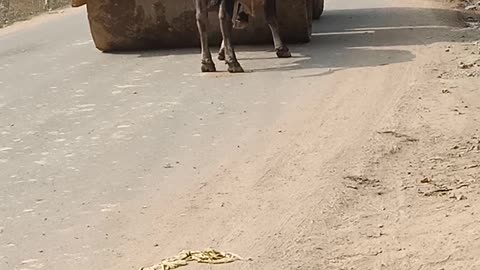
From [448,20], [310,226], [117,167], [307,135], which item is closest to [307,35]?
[448,20]

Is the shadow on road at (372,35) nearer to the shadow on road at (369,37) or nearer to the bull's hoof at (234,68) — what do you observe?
the shadow on road at (369,37)

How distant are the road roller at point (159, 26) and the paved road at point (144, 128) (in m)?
0.20

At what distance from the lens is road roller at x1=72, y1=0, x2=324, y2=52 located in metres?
12.8

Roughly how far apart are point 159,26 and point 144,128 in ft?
15.9

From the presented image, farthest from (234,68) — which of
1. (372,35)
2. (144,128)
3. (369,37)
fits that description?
(372,35)

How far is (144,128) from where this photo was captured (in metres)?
8.36

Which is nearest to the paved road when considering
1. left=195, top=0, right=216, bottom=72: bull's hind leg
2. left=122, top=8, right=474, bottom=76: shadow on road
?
left=122, top=8, right=474, bottom=76: shadow on road

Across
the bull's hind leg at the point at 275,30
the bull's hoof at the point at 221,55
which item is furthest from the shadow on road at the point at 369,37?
the bull's hoof at the point at 221,55

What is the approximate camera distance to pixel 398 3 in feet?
64.6

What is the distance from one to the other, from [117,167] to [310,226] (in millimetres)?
1988

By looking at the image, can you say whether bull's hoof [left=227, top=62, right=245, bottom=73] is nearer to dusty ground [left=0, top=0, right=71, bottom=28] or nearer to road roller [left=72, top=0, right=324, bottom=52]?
road roller [left=72, top=0, right=324, bottom=52]

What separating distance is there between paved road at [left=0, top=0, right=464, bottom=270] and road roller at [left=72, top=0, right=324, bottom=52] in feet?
0.67

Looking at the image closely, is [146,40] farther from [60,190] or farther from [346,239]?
[346,239]

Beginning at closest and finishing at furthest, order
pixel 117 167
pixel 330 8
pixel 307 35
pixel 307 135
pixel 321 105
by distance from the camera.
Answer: pixel 117 167
pixel 307 135
pixel 321 105
pixel 307 35
pixel 330 8
